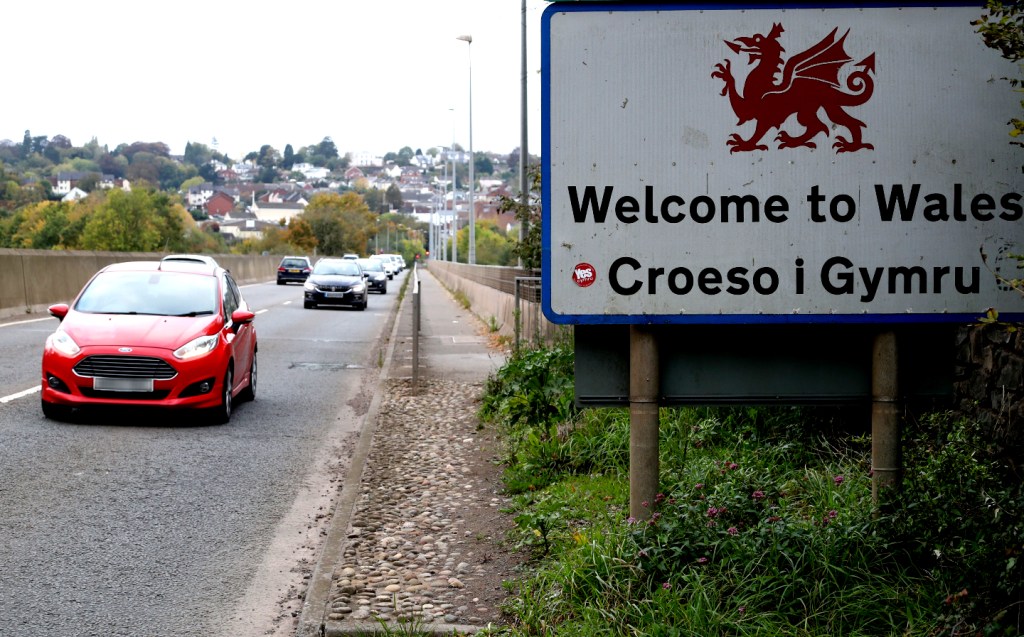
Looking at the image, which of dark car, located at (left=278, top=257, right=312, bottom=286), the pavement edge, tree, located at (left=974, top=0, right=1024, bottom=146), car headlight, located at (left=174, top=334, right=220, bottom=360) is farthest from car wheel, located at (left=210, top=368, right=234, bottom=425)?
dark car, located at (left=278, top=257, right=312, bottom=286)

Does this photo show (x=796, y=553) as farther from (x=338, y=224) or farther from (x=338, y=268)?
(x=338, y=224)

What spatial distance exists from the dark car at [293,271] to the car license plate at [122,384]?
46531mm

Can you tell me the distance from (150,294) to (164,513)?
5233mm

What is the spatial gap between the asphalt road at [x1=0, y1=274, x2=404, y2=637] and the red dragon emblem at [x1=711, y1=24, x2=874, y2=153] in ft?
10.1

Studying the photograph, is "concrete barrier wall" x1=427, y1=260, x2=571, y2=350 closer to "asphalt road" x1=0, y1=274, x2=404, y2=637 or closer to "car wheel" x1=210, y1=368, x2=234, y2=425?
"asphalt road" x1=0, y1=274, x2=404, y2=637

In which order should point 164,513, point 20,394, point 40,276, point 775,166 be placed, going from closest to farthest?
point 775,166 < point 164,513 < point 20,394 < point 40,276

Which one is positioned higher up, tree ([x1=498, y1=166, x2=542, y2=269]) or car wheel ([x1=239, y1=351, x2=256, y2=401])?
tree ([x1=498, y1=166, x2=542, y2=269])

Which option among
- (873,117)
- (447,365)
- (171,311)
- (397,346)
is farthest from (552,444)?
(397,346)

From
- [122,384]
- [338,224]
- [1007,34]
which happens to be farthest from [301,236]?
[1007,34]

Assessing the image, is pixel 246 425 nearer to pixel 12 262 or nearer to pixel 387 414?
pixel 387 414

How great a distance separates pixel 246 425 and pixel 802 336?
24.8ft

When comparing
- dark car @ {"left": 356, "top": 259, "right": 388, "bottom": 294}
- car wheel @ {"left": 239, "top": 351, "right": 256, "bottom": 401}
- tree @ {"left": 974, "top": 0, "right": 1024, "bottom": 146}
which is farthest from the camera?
dark car @ {"left": 356, "top": 259, "right": 388, "bottom": 294}

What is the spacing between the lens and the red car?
10938mm

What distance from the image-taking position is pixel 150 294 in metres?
12.3
